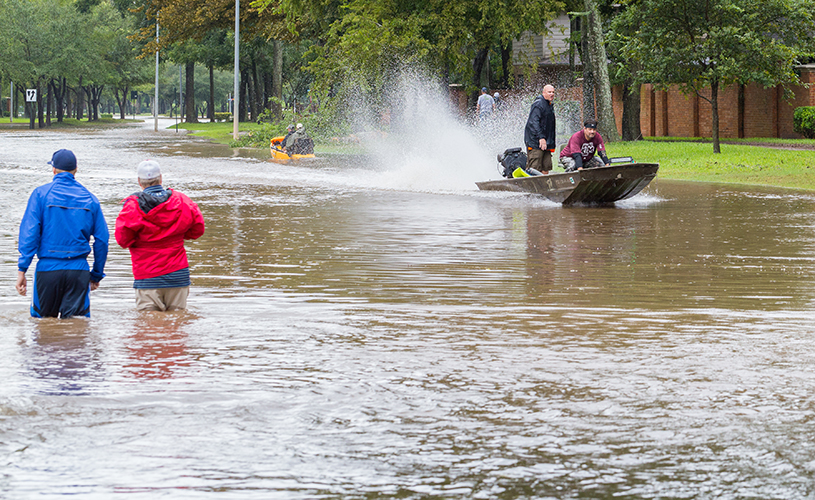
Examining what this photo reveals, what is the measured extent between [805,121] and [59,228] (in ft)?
120

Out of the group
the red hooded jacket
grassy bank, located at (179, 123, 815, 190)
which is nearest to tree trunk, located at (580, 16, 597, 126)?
grassy bank, located at (179, 123, 815, 190)

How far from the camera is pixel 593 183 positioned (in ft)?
57.3

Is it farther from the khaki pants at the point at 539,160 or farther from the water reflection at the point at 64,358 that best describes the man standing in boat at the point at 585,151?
the water reflection at the point at 64,358

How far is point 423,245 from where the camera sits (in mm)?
12867

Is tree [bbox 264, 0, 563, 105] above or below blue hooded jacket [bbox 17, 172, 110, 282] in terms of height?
above

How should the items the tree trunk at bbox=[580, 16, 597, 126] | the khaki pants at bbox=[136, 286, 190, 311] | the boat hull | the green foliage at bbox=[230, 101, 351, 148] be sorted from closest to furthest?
the khaki pants at bbox=[136, 286, 190, 311] → the boat hull → the tree trunk at bbox=[580, 16, 597, 126] → the green foliage at bbox=[230, 101, 351, 148]

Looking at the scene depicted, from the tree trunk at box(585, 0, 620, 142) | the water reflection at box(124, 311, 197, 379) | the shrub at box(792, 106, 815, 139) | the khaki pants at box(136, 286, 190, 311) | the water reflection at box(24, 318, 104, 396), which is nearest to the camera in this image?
the water reflection at box(24, 318, 104, 396)


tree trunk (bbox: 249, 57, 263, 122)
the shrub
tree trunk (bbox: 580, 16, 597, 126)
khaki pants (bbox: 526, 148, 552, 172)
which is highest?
tree trunk (bbox: 249, 57, 263, 122)

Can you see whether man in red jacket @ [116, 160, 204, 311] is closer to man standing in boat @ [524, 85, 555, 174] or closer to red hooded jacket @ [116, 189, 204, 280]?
red hooded jacket @ [116, 189, 204, 280]

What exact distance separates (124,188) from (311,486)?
1807 cm

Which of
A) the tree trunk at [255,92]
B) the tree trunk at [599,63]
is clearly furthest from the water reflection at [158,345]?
the tree trunk at [255,92]

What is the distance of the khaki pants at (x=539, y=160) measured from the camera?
737 inches

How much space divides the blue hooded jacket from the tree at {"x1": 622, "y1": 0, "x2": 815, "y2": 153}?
25.5 metres

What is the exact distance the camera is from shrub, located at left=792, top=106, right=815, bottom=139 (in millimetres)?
39469
